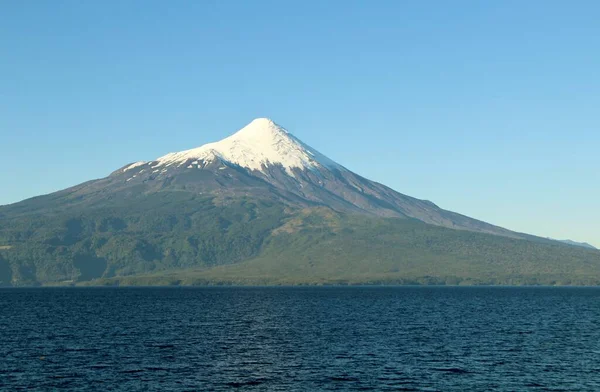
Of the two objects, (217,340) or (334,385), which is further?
(217,340)

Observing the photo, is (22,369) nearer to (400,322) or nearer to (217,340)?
(217,340)

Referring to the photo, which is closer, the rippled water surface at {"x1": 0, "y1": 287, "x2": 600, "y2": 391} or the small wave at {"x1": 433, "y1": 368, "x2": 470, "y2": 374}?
the rippled water surface at {"x1": 0, "y1": 287, "x2": 600, "y2": 391}

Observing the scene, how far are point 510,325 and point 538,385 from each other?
8250 centimetres

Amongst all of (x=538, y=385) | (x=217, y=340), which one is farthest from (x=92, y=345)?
(x=538, y=385)

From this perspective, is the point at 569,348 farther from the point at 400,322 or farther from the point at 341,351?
the point at 400,322

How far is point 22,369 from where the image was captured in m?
102

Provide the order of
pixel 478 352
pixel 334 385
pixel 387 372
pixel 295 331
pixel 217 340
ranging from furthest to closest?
1. pixel 295 331
2. pixel 217 340
3. pixel 478 352
4. pixel 387 372
5. pixel 334 385

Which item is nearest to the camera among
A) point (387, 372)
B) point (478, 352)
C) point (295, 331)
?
point (387, 372)

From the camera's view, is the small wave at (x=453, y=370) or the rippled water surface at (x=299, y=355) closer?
the rippled water surface at (x=299, y=355)

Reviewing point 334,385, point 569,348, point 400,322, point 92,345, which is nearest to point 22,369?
point 92,345

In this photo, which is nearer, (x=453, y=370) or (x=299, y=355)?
(x=453, y=370)

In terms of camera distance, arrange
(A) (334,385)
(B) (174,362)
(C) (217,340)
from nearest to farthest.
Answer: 1. (A) (334,385)
2. (B) (174,362)
3. (C) (217,340)

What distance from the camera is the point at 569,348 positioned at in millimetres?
128250

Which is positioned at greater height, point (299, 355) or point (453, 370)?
point (299, 355)
